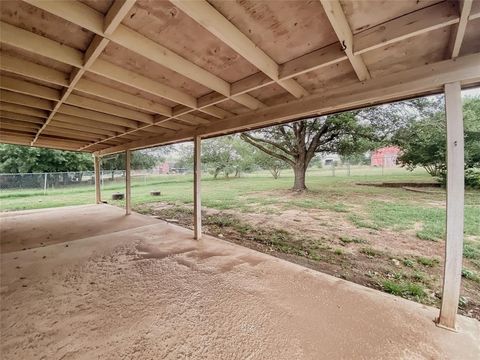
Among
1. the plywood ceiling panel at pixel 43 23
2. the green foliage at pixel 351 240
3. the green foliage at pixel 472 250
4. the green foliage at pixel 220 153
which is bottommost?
the green foliage at pixel 351 240

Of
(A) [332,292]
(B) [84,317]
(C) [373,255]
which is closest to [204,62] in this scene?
(B) [84,317]

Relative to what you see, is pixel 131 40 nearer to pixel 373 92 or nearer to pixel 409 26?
pixel 409 26

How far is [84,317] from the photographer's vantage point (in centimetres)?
178

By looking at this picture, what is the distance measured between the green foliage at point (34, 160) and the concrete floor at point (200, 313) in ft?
46.3

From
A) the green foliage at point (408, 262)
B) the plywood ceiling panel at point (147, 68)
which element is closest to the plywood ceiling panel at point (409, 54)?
the plywood ceiling panel at point (147, 68)

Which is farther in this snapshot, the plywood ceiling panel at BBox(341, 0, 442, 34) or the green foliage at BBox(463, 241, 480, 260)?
the green foliage at BBox(463, 241, 480, 260)

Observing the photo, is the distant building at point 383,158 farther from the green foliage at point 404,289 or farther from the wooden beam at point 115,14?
the wooden beam at point 115,14

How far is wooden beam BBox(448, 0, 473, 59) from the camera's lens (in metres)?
1.05

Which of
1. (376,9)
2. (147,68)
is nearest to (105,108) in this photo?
(147,68)

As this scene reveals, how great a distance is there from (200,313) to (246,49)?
86.0 inches

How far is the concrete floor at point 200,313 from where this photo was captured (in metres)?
1.47

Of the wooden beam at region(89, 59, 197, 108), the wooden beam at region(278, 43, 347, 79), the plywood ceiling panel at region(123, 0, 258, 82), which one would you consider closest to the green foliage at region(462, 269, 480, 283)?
the wooden beam at region(278, 43, 347, 79)

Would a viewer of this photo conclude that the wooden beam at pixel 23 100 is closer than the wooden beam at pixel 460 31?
No

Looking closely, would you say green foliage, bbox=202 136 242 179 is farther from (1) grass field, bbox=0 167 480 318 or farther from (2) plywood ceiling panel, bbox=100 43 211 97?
(2) plywood ceiling panel, bbox=100 43 211 97
